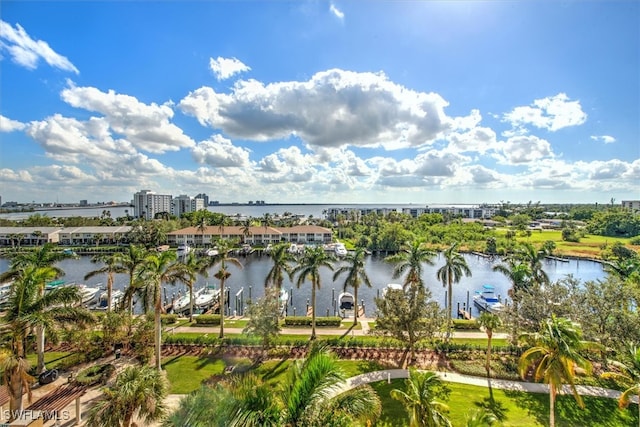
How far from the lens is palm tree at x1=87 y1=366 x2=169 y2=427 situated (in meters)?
10.1

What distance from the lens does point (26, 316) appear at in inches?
476

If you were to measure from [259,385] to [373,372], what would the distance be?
51.2ft

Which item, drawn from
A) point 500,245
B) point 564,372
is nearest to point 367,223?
point 500,245

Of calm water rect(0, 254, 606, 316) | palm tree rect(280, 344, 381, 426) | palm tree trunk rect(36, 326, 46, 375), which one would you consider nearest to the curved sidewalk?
palm tree rect(280, 344, 381, 426)

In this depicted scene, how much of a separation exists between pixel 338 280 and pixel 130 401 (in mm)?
45024

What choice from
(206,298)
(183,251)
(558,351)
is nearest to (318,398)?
(558,351)

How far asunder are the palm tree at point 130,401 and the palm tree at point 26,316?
3779 millimetres

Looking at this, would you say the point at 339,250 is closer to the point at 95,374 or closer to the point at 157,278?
the point at 157,278

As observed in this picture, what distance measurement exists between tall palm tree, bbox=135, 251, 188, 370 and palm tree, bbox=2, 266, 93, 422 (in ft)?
14.1

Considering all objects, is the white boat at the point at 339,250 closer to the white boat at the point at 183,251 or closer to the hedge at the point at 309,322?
the white boat at the point at 183,251

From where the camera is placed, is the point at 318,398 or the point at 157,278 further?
the point at 157,278

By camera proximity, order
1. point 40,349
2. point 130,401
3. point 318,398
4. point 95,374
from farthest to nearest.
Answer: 1. point 95,374
2. point 40,349
3. point 130,401
4. point 318,398

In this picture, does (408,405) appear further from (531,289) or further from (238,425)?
(531,289)

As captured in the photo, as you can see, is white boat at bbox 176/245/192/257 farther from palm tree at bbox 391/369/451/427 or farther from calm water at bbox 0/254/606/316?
palm tree at bbox 391/369/451/427
